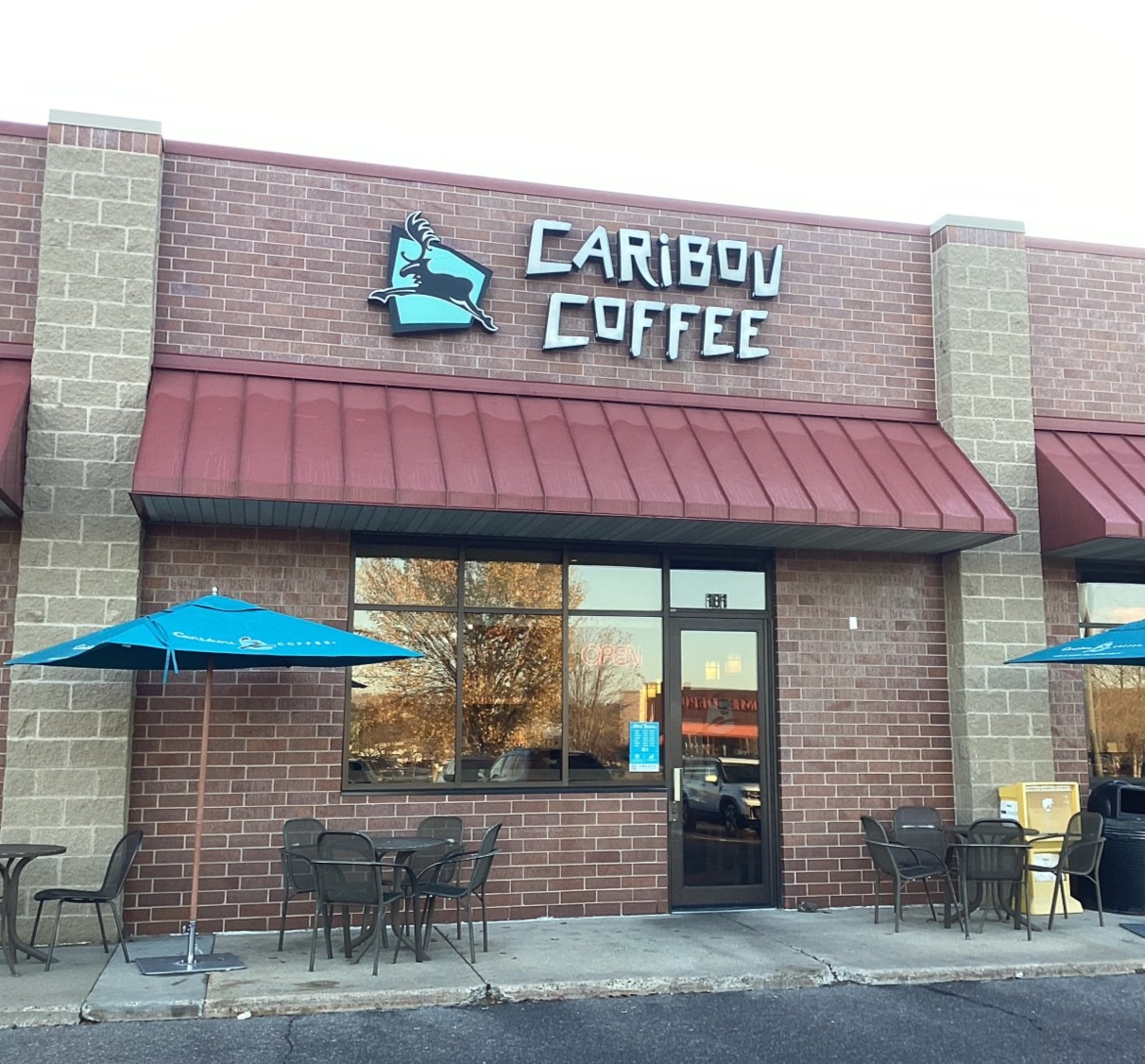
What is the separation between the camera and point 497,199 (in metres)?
11.2

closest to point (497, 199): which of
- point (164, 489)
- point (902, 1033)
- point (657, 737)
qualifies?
point (164, 489)

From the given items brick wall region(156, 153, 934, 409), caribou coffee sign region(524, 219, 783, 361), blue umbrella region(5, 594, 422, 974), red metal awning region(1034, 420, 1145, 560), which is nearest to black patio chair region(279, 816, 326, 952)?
blue umbrella region(5, 594, 422, 974)

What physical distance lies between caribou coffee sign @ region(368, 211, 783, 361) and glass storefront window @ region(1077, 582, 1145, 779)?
167 inches

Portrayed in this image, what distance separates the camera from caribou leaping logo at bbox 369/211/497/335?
10.7 m

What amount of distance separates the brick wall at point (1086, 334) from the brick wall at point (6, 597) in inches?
374

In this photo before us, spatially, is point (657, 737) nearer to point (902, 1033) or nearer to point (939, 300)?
point (902, 1033)

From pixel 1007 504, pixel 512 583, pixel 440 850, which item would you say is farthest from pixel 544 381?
pixel 1007 504

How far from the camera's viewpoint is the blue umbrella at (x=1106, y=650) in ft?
29.6

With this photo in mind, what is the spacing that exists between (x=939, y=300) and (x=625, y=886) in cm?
639

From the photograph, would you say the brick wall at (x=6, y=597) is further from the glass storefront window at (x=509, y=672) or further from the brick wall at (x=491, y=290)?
the glass storefront window at (x=509, y=672)

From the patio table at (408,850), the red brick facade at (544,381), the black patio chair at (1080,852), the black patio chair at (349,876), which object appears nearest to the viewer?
the black patio chair at (349,876)

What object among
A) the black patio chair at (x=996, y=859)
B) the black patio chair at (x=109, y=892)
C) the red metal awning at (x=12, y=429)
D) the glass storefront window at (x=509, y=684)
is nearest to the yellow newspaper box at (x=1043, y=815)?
the black patio chair at (x=996, y=859)

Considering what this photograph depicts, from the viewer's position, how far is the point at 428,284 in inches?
426

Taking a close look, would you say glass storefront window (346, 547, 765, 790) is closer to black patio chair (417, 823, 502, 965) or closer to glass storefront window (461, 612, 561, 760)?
glass storefront window (461, 612, 561, 760)
